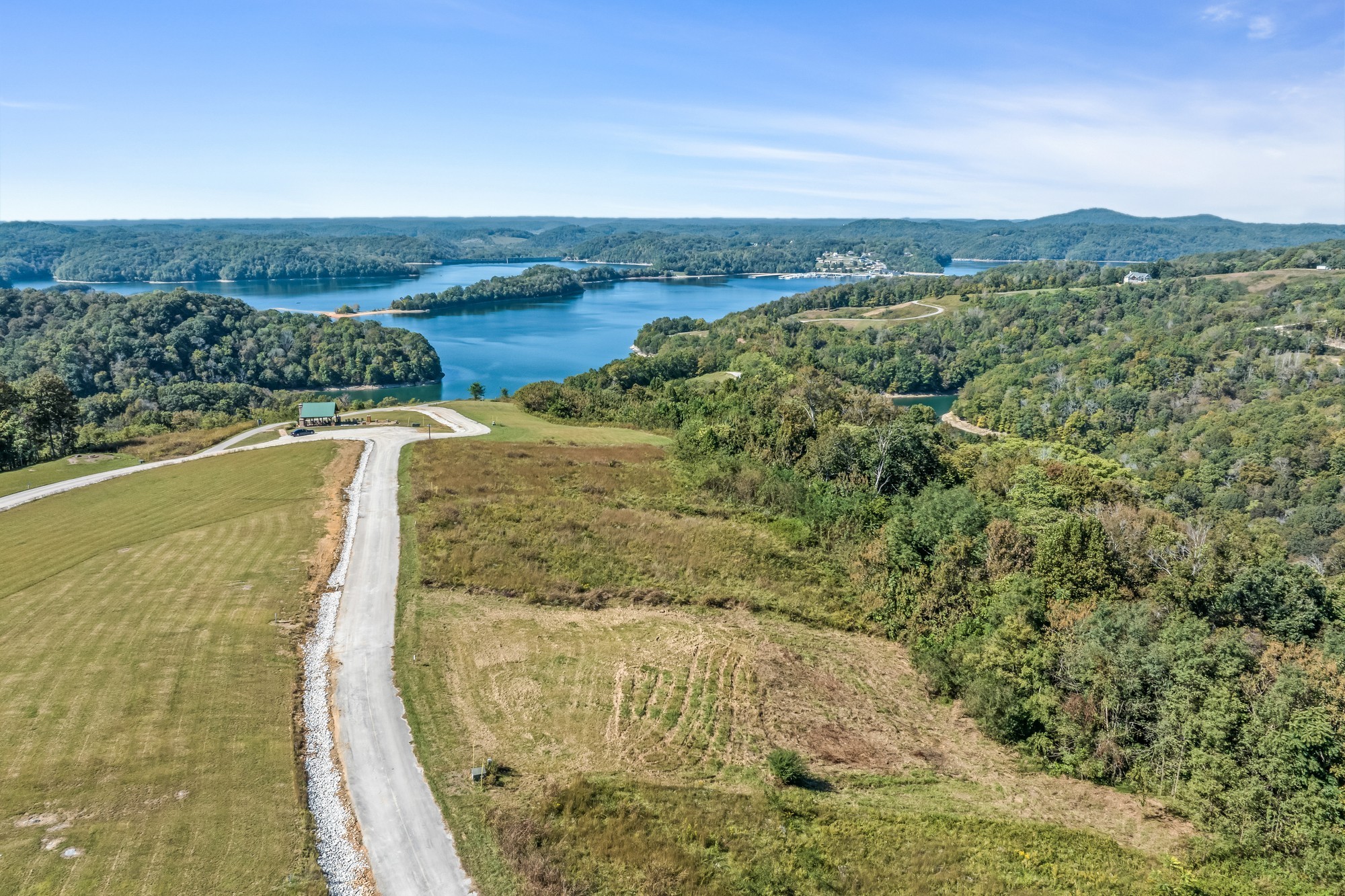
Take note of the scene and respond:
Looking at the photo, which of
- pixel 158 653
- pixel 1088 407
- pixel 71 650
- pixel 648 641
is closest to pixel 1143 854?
pixel 648 641

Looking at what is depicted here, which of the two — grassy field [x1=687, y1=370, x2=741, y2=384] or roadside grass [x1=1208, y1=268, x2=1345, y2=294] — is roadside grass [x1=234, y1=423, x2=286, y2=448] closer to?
grassy field [x1=687, y1=370, x2=741, y2=384]

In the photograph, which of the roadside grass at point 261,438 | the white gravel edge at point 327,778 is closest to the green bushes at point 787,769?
the white gravel edge at point 327,778

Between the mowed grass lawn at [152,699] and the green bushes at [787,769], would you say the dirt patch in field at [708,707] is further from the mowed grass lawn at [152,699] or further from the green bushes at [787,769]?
the mowed grass lawn at [152,699]

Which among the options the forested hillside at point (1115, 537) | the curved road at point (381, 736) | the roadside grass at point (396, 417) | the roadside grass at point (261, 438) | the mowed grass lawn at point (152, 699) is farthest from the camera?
the roadside grass at point (396, 417)

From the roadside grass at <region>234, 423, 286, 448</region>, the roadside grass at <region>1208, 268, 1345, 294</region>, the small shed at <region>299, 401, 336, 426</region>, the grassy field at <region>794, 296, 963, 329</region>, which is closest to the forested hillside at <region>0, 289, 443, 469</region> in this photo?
the roadside grass at <region>234, 423, 286, 448</region>

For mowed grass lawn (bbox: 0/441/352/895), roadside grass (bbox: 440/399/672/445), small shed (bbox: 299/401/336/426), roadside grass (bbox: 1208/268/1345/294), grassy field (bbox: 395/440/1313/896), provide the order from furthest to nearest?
roadside grass (bbox: 1208/268/1345/294) → small shed (bbox: 299/401/336/426) → roadside grass (bbox: 440/399/672/445) → grassy field (bbox: 395/440/1313/896) → mowed grass lawn (bbox: 0/441/352/895)

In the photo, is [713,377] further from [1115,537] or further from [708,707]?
[708,707]
